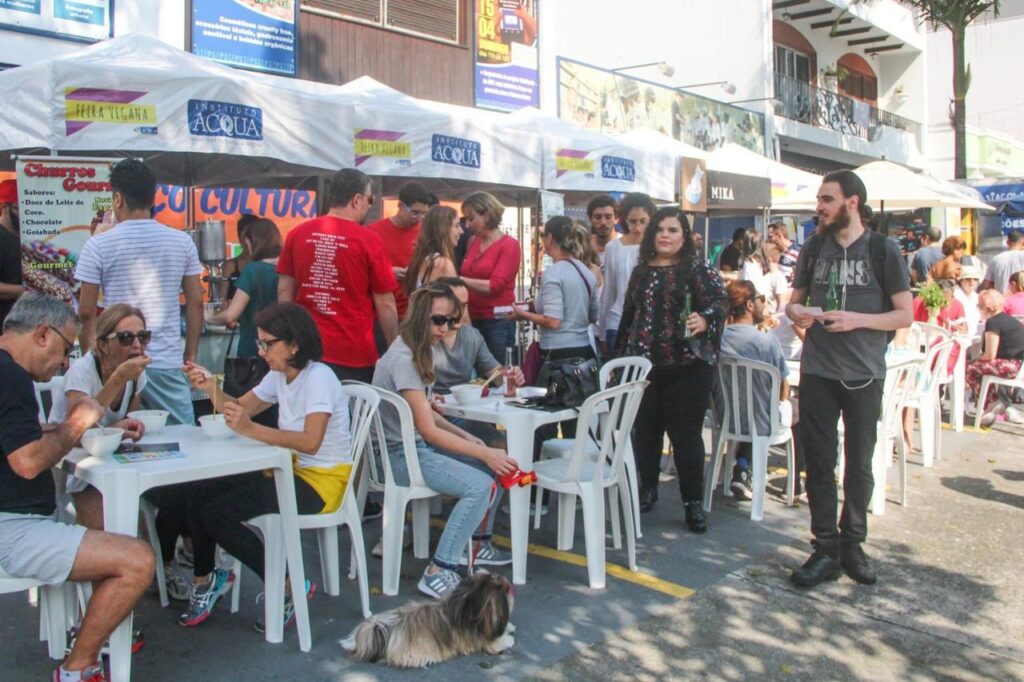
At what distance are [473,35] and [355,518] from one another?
1068 cm

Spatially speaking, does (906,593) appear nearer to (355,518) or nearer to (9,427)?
(355,518)

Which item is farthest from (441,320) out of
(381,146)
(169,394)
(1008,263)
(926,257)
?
(1008,263)

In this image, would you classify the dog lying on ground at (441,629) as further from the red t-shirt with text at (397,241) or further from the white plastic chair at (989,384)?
the white plastic chair at (989,384)

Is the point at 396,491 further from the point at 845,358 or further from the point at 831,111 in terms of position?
the point at 831,111

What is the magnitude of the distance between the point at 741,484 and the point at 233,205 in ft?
25.3

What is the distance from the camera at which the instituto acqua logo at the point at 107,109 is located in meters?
5.20

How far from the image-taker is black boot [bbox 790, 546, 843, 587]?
4402 mm

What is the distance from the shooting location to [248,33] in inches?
413

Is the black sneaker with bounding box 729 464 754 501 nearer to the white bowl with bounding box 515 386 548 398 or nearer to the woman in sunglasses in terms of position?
the white bowl with bounding box 515 386 548 398

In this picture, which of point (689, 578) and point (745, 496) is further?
point (745, 496)

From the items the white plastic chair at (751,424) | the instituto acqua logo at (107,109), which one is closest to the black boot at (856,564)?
the white plastic chair at (751,424)

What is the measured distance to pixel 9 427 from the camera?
287 cm

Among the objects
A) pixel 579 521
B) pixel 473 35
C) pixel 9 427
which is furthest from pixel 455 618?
pixel 473 35

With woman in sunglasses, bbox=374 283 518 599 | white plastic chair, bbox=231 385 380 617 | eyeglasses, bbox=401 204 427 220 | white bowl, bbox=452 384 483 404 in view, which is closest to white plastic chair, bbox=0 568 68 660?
white plastic chair, bbox=231 385 380 617
